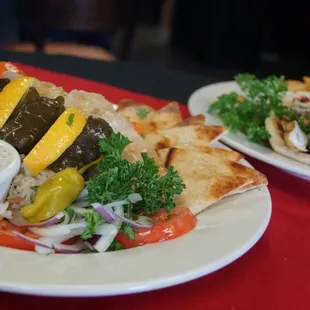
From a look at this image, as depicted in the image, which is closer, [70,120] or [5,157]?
[5,157]

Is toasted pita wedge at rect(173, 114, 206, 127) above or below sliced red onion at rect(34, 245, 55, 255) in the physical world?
above

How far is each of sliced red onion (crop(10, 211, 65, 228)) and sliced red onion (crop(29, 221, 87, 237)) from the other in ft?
0.05

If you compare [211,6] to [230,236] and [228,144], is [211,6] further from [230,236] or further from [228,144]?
[230,236]

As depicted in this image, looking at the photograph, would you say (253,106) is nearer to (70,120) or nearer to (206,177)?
(206,177)

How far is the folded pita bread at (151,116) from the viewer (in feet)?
8.59

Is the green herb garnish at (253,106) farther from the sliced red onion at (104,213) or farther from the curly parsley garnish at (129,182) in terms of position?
the sliced red onion at (104,213)

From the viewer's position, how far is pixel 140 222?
5.64ft

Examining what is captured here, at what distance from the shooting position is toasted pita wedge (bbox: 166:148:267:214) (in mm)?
1884

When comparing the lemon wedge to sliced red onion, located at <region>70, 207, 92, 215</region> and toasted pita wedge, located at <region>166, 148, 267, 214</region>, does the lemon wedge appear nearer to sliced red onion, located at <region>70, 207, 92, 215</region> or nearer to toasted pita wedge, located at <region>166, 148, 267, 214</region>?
sliced red onion, located at <region>70, 207, 92, 215</region>

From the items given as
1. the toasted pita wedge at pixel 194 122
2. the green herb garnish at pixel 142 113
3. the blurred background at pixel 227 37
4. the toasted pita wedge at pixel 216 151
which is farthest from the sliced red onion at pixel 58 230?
the blurred background at pixel 227 37

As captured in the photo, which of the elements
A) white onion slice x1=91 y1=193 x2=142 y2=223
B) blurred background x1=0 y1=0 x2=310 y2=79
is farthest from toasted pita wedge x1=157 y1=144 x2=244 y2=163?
blurred background x1=0 y1=0 x2=310 y2=79

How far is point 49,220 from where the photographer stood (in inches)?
65.4

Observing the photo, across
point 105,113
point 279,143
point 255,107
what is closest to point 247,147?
point 279,143

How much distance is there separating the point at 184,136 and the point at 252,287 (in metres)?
0.87
